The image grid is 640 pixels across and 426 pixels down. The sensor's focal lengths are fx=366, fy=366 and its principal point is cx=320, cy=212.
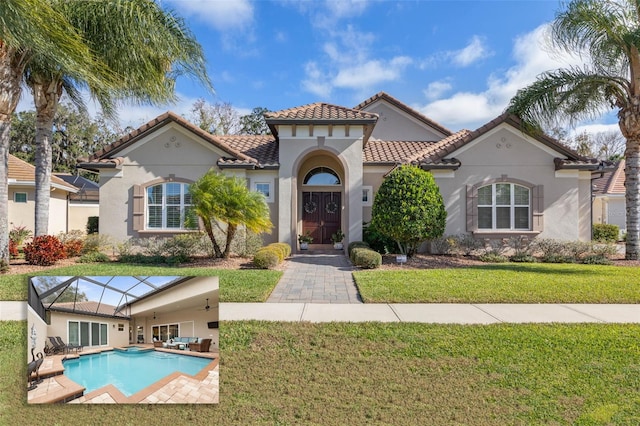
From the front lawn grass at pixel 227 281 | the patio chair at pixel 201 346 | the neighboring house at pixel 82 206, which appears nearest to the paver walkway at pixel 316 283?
the front lawn grass at pixel 227 281

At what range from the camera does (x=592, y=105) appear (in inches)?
570

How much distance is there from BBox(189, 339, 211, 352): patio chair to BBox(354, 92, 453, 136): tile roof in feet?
62.0

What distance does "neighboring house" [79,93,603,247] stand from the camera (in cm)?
1543

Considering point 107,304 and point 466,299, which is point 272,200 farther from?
point 107,304

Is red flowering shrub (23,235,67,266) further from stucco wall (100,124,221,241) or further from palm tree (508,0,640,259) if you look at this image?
palm tree (508,0,640,259)

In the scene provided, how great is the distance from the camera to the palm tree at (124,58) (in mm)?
10148

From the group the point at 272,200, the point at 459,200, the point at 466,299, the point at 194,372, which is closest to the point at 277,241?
the point at 272,200

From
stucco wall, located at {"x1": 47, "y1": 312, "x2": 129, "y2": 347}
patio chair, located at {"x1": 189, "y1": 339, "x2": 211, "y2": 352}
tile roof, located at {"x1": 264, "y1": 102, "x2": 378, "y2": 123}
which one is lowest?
patio chair, located at {"x1": 189, "y1": 339, "x2": 211, "y2": 352}

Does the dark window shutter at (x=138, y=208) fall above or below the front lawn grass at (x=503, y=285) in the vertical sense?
above

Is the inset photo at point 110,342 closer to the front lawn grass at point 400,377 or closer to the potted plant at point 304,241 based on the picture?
the front lawn grass at point 400,377

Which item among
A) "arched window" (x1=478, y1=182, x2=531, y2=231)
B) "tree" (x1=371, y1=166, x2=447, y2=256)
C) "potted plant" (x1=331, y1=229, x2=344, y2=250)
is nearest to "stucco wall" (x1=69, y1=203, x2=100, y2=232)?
"potted plant" (x1=331, y1=229, x2=344, y2=250)

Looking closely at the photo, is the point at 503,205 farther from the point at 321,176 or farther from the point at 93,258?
the point at 93,258

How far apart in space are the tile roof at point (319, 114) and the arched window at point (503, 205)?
5.91 meters

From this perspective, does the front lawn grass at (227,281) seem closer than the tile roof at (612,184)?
Yes
